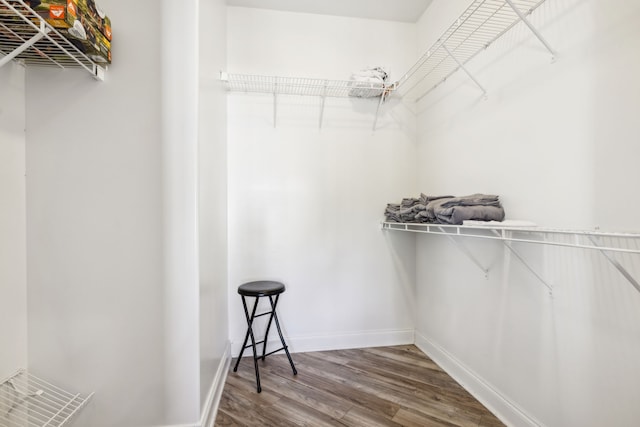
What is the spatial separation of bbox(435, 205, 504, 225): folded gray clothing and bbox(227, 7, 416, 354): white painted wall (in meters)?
0.98

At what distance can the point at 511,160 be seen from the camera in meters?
1.49

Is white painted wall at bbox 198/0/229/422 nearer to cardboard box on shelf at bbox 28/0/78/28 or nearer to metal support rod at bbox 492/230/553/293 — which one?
cardboard box on shelf at bbox 28/0/78/28

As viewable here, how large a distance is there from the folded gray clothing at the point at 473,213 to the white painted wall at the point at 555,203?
0.31 ft

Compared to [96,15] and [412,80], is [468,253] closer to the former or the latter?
[412,80]

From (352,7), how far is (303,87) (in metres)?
0.73

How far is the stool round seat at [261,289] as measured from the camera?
1867 millimetres

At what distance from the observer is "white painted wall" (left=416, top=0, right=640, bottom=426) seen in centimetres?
102

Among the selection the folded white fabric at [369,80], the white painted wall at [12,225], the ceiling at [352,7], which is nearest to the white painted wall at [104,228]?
the white painted wall at [12,225]

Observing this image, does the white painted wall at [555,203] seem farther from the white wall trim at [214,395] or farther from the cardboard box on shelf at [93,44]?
the cardboard box on shelf at [93,44]

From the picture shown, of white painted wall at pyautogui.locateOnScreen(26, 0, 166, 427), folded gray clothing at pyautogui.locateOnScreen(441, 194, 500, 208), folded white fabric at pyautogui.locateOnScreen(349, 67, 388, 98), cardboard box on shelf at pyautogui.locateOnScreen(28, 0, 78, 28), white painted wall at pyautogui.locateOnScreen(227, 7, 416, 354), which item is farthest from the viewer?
white painted wall at pyautogui.locateOnScreen(227, 7, 416, 354)

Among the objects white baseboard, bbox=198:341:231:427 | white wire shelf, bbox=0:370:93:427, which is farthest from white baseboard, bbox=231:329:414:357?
white wire shelf, bbox=0:370:93:427

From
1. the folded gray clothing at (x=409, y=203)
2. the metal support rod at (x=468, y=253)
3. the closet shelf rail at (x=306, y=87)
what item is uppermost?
the closet shelf rail at (x=306, y=87)

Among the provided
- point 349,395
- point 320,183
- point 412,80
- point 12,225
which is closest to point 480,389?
point 349,395

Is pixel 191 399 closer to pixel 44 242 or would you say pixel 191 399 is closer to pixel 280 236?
pixel 44 242
